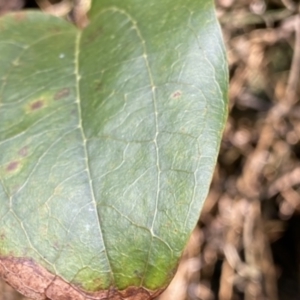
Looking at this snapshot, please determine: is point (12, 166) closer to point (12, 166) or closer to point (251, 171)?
point (12, 166)

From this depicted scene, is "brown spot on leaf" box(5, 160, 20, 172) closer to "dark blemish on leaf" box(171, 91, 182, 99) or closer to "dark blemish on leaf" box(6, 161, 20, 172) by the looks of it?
"dark blemish on leaf" box(6, 161, 20, 172)

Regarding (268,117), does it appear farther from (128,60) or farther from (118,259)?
(118,259)

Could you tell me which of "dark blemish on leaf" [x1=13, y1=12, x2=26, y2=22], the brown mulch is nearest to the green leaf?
"dark blemish on leaf" [x1=13, y1=12, x2=26, y2=22]

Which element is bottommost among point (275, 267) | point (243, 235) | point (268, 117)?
point (275, 267)

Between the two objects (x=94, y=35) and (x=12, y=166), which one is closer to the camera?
(x=12, y=166)

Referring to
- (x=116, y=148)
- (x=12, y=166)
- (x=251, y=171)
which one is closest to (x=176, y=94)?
(x=116, y=148)

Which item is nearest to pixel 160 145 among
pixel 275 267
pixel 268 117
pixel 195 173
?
pixel 195 173

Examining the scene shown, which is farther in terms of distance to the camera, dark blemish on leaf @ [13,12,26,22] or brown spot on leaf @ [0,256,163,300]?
dark blemish on leaf @ [13,12,26,22]
